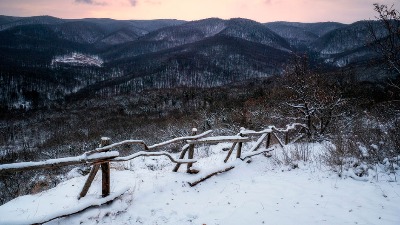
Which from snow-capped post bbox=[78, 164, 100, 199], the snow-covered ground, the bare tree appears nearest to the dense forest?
the bare tree

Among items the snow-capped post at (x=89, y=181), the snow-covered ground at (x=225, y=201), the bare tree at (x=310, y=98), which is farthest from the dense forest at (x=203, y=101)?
the snow-capped post at (x=89, y=181)

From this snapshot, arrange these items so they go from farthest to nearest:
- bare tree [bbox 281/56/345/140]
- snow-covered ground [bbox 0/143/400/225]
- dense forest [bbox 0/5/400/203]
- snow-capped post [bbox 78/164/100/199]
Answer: bare tree [bbox 281/56/345/140] < dense forest [bbox 0/5/400/203] < snow-capped post [bbox 78/164/100/199] < snow-covered ground [bbox 0/143/400/225]

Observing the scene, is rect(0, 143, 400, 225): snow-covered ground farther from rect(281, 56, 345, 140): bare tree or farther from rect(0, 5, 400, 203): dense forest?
rect(281, 56, 345, 140): bare tree

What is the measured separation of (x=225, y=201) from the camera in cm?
611

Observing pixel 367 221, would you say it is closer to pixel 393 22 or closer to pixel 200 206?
pixel 200 206

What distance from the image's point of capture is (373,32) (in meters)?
8.59

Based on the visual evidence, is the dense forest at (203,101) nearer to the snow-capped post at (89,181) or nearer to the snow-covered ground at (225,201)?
the snow-covered ground at (225,201)

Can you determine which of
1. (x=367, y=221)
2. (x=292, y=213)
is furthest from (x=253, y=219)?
(x=367, y=221)

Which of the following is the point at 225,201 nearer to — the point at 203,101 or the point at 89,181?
the point at 89,181

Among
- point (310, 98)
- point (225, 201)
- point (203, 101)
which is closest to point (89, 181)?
point (225, 201)

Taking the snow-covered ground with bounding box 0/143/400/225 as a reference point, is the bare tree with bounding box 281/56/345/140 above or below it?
above

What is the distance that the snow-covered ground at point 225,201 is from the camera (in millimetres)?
5047

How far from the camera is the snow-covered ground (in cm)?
505

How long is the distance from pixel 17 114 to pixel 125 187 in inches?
4677
